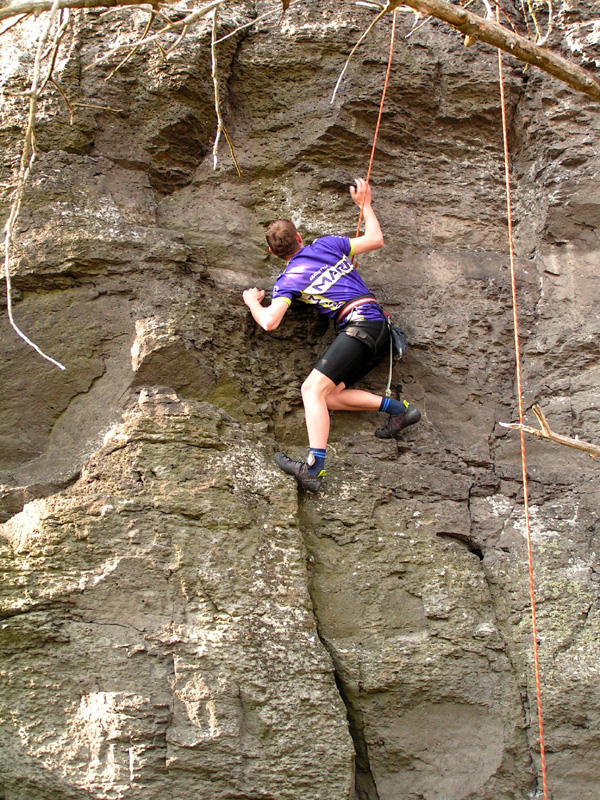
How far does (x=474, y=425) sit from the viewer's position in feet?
14.9

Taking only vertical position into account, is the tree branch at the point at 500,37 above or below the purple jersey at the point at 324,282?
above

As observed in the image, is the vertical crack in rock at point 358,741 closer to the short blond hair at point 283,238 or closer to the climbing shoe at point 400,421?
the climbing shoe at point 400,421

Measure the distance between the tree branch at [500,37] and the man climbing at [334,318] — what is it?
120 centimetres

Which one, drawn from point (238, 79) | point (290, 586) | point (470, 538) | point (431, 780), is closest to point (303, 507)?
point (290, 586)

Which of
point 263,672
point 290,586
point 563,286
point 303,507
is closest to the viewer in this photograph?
point 263,672

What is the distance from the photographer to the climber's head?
171 inches

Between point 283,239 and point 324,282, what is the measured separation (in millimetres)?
330

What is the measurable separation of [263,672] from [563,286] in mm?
2752

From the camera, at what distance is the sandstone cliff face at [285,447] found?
3447mm

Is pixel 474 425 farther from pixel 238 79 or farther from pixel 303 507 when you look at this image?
pixel 238 79

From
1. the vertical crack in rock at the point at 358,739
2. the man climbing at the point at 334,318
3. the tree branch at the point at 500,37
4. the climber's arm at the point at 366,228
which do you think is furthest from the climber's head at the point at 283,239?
the vertical crack in rock at the point at 358,739

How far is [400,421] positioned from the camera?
14.0 feet

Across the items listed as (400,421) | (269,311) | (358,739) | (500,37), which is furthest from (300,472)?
(500,37)

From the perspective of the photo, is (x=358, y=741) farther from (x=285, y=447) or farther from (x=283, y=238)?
(x=283, y=238)
